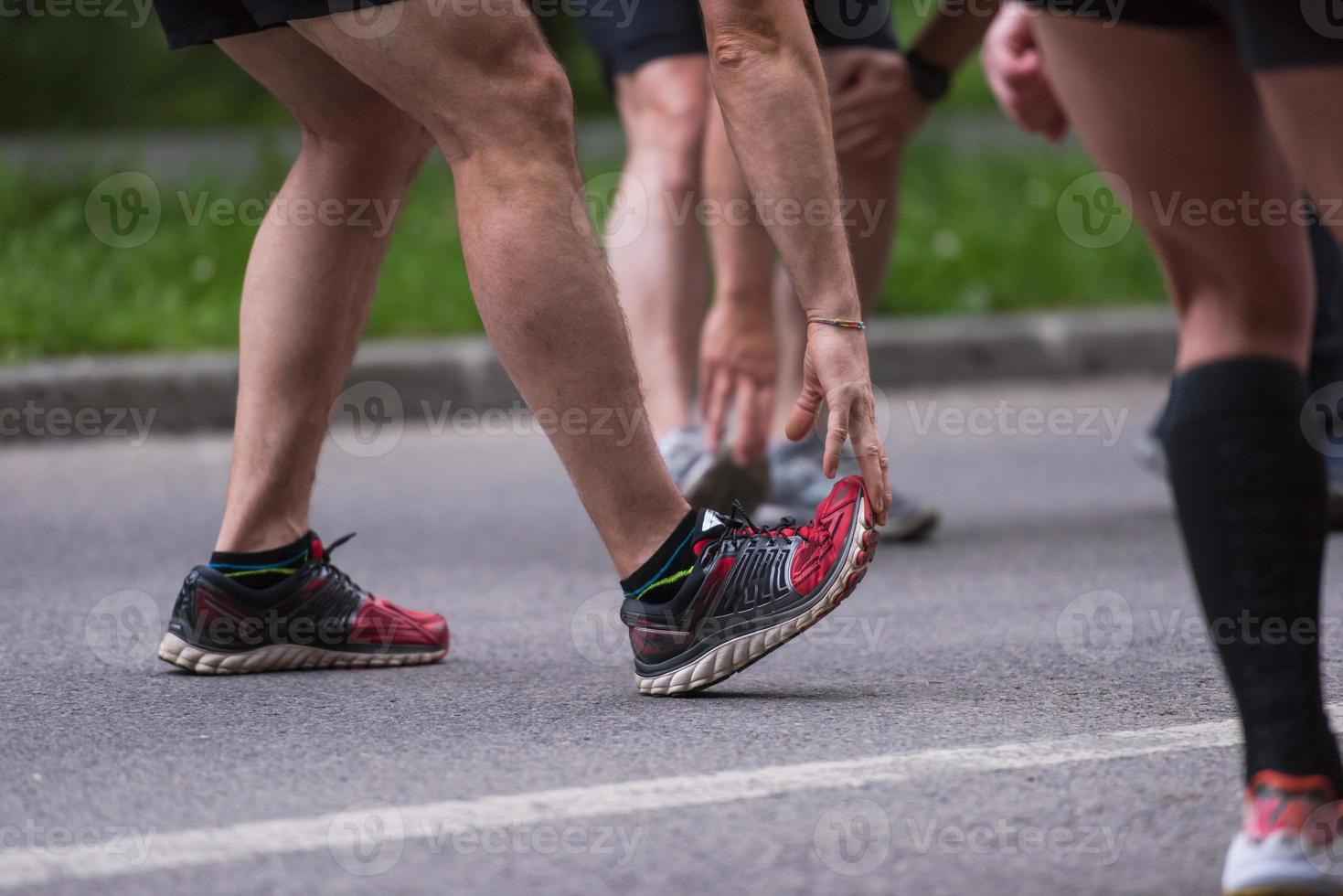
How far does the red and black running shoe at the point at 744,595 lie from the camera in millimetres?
2225

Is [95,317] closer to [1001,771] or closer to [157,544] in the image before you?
[157,544]

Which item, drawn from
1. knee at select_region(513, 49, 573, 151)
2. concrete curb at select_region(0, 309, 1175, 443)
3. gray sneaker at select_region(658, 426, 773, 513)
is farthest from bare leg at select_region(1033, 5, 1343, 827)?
concrete curb at select_region(0, 309, 1175, 443)

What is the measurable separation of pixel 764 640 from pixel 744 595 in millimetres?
58

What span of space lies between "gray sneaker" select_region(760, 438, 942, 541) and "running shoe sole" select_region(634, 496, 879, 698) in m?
1.44

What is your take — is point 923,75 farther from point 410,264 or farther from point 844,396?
point 410,264

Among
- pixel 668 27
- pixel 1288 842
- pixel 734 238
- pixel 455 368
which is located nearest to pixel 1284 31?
pixel 1288 842

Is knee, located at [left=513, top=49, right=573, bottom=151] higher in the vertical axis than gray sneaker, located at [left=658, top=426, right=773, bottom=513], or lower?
higher

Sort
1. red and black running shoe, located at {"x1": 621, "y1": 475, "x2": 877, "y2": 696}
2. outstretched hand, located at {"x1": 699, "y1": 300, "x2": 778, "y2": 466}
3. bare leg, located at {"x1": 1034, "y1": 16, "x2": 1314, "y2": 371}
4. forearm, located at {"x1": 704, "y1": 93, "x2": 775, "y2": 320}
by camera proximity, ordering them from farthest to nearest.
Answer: forearm, located at {"x1": 704, "y1": 93, "x2": 775, "y2": 320} → outstretched hand, located at {"x1": 699, "y1": 300, "x2": 778, "y2": 466} → red and black running shoe, located at {"x1": 621, "y1": 475, "x2": 877, "y2": 696} → bare leg, located at {"x1": 1034, "y1": 16, "x2": 1314, "y2": 371}

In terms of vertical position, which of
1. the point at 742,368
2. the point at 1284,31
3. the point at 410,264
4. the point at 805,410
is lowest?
the point at 410,264

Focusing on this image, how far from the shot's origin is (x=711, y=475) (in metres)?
3.48

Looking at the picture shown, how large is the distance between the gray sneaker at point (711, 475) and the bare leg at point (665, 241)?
0.21m

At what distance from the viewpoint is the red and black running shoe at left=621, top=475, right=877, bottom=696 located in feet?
7.30

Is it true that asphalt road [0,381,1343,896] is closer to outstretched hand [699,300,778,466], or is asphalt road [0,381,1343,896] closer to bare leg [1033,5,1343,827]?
bare leg [1033,5,1343,827]

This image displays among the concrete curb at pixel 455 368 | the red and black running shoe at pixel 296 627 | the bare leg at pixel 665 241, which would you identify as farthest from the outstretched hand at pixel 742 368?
the concrete curb at pixel 455 368
